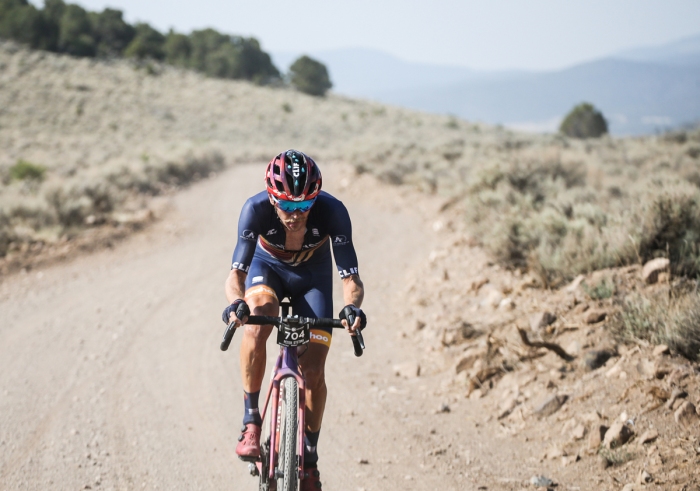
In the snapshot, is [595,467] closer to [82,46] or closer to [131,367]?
[131,367]

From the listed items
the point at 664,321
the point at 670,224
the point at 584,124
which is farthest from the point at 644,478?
the point at 584,124

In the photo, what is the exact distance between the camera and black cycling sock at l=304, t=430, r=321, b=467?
3531mm

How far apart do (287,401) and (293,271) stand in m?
0.98

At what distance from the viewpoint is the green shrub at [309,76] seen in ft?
210

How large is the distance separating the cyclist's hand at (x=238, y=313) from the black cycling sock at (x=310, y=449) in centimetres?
101

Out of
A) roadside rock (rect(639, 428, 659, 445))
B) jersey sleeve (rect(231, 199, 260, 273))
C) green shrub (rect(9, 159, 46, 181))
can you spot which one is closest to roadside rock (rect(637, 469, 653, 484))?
roadside rock (rect(639, 428, 659, 445))

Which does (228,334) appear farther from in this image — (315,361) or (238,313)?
(315,361)

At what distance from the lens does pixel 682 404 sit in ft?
13.3

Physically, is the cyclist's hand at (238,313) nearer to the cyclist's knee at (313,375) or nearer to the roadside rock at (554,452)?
the cyclist's knee at (313,375)

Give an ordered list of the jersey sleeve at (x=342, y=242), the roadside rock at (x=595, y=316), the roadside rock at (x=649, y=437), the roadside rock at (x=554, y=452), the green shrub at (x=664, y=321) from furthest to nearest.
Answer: the roadside rock at (x=595, y=316)
the green shrub at (x=664, y=321)
the roadside rock at (x=554, y=452)
the roadside rock at (x=649, y=437)
the jersey sleeve at (x=342, y=242)

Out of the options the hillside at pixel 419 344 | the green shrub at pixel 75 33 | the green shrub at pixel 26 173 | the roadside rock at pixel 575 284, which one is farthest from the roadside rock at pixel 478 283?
the green shrub at pixel 75 33

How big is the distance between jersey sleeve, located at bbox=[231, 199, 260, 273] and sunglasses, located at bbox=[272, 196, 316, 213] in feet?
0.75

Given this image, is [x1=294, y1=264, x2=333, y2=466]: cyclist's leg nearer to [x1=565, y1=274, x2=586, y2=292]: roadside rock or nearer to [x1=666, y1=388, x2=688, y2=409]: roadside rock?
[x1=666, y1=388, x2=688, y2=409]: roadside rock

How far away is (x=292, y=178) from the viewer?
11.2 ft
